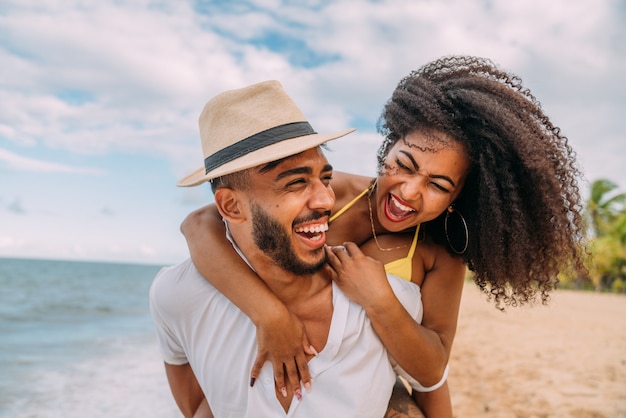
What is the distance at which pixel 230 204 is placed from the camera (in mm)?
2664

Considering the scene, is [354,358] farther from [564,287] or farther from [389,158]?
[564,287]

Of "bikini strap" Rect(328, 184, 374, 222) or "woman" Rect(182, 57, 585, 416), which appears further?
"bikini strap" Rect(328, 184, 374, 222)

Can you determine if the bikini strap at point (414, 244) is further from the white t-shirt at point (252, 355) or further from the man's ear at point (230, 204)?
the man's ear at point (230, 204)

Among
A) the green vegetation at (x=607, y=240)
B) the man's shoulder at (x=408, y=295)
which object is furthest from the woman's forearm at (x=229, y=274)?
the green vegetation at (x=607, y=240)

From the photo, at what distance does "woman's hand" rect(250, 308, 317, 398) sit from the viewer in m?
2.46

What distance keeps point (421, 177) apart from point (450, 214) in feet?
1.67

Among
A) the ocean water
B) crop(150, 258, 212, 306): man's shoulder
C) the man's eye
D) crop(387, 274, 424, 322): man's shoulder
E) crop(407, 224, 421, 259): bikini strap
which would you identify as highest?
the man's eye

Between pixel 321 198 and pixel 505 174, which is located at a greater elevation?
pixel 505 174

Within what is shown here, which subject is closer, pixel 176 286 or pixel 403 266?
pixel 176 286

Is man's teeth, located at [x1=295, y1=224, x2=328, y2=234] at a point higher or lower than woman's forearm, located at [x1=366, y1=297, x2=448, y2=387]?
higher

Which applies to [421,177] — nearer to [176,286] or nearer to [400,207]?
[400,207]

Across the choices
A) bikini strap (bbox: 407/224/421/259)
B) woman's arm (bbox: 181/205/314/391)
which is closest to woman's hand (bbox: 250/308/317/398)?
woman's arm (bbox: 181/205/314/391)

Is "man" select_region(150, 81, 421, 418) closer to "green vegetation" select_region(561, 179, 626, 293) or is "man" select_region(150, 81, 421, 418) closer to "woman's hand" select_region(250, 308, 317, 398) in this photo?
"woman's hand" select_region(250, 308, 317, 398)

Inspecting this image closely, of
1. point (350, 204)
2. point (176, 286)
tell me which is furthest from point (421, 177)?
point (176, 286)
